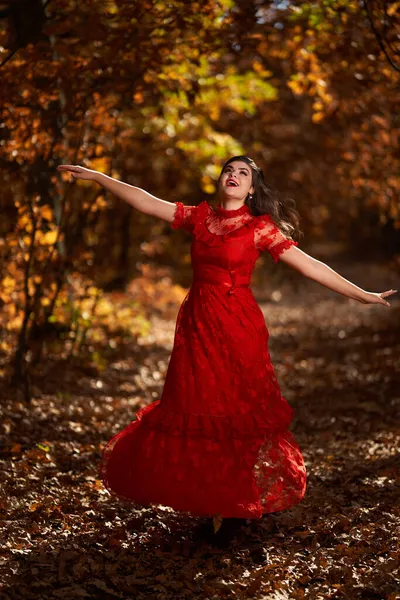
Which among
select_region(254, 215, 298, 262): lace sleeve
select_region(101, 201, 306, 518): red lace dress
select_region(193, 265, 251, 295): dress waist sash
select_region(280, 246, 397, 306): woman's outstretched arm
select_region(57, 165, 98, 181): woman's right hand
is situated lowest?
select_region(101, 201, 306, 518): red lace dress

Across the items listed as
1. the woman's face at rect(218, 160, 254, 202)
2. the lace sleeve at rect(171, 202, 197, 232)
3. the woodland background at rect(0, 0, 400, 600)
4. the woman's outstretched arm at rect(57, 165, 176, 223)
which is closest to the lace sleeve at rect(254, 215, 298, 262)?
the woman's face at rect(218, 160, 254, 202)

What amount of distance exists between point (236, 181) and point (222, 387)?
1.16 meters

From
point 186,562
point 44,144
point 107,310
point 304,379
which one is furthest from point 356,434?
point 107,310

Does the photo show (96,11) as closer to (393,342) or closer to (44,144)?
(44,144)

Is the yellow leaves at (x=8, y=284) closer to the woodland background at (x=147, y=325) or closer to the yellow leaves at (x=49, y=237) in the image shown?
the woodland background at (x=147, y=325)

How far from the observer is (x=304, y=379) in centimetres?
989

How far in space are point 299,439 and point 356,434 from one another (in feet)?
1.89

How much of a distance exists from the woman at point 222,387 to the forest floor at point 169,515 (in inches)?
14.4

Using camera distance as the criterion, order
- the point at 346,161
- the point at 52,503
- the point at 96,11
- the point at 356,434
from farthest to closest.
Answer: the point at 346,161
the point at 356,434
the point at 96,11
the point at 52,503

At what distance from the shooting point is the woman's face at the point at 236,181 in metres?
4.27

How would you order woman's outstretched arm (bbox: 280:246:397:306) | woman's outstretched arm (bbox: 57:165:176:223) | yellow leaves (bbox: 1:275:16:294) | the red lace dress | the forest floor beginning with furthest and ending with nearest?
yellow leaves (bbox: 1:275:16:294)
woman's outstretched arm (bbox: 57:165:176:223)
woman's outstretched arm (bbox: 280:246:397:306)
the red lace dress
the forest floor

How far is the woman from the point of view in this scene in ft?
13.6

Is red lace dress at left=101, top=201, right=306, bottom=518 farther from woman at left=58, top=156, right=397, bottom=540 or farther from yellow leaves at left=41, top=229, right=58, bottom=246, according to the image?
yellow leaves at left=41, top=229, right=58, bottom=246

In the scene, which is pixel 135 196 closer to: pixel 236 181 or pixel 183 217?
pixel 183 217
